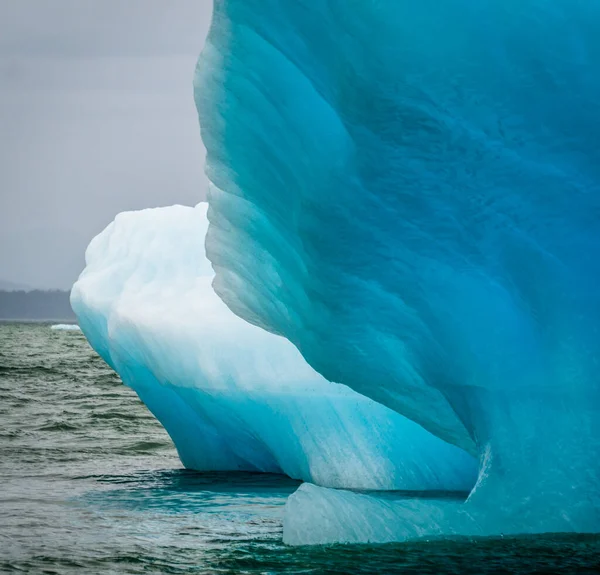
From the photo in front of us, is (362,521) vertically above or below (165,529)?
above

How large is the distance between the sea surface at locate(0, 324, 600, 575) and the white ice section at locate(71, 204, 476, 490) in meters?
0.39

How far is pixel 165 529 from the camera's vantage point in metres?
7.14

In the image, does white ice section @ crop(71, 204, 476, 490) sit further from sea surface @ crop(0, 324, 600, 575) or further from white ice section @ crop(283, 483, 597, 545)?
white ice section @ crop(283, 483, 597, 545)

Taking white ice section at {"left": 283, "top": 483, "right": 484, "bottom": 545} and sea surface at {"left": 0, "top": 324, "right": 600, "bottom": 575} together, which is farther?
white ice section at {"left": 283, "top": 483, "right": 484, "bottom": 545}

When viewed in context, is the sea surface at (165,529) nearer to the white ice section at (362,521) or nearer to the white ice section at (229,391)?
the white ice section at (362,521)

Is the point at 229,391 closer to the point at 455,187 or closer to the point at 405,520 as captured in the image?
the point at 405,520

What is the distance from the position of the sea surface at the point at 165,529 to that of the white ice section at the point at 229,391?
0.39m

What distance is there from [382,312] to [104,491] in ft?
12.1

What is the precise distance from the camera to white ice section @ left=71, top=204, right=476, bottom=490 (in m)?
9.44

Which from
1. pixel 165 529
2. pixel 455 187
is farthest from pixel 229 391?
pixel 455 187

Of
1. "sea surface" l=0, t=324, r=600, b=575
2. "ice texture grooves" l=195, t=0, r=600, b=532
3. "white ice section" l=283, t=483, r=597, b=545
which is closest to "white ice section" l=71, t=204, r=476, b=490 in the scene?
"sea surface" l=0, t=324, r=600, b=575

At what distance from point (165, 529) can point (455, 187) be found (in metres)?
2.94

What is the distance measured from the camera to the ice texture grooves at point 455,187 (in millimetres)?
5652

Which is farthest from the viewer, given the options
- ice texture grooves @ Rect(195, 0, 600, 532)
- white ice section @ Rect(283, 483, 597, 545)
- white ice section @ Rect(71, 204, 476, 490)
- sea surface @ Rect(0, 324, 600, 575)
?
white ice section @ Rect(71, 204, 476, 490)
